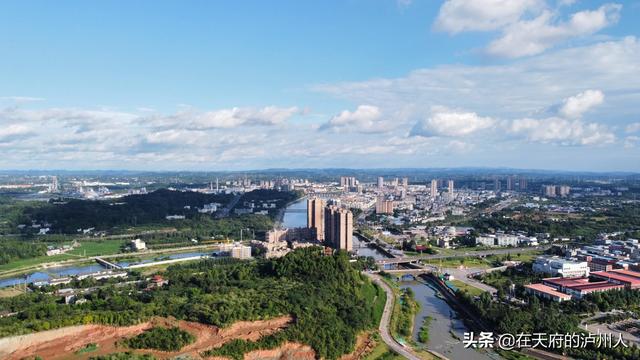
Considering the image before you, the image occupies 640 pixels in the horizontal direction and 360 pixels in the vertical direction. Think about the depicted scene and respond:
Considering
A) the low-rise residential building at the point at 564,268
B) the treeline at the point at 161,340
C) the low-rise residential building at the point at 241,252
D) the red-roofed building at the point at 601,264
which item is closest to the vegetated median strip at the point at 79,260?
the low-rise residential building at the point at 241,252

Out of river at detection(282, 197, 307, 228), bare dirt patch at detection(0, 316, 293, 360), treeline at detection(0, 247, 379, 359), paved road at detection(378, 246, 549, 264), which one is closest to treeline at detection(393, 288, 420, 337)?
treeline at detection(0, 247, 379, 359)

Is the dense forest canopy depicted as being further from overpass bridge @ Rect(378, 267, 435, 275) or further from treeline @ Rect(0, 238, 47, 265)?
overpass bridge @ Rect(378, 267, 435, 275)

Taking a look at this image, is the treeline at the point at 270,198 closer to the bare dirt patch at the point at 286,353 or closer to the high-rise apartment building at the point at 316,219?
the high-rise apartment building at the point at 316,219

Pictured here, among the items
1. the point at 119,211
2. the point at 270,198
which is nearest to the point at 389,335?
the point at 119,211

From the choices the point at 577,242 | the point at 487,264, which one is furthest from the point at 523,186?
the point at 487,264

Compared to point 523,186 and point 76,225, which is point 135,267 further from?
point 523,186
